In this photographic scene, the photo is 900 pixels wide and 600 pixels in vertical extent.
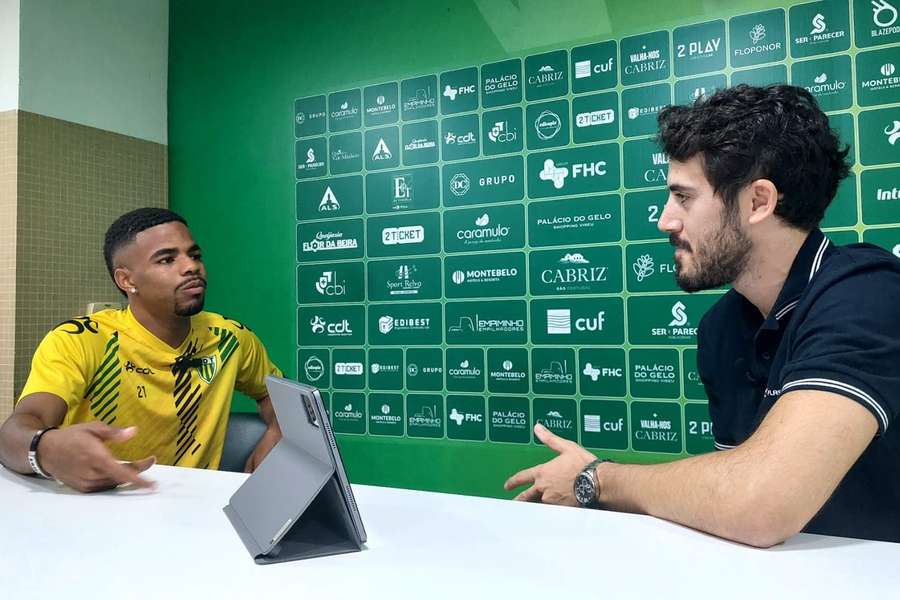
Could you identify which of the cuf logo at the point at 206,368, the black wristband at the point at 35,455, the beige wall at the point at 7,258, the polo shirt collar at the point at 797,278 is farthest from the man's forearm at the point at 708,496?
the beige wall at the point at 7,258

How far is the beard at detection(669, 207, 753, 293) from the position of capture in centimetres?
118

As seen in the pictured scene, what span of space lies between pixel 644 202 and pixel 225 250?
167cm

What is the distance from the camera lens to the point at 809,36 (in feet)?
6.41

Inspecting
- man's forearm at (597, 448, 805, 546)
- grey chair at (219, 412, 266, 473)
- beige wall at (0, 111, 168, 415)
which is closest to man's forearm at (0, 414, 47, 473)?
grey chair at (219, 412, 266, 473)

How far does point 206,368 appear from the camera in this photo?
6.11 ft

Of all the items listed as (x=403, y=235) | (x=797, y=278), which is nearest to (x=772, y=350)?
(x=797, y=278)

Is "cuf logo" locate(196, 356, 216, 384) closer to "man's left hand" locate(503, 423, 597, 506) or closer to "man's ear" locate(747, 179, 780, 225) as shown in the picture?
"man's left hand" locate(503, 423, 597, 506)

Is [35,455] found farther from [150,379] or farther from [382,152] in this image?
[382,152]

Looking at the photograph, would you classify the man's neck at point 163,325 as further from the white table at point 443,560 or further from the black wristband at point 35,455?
the white table at point 443,560

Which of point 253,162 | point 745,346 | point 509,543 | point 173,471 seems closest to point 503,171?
point 253,162

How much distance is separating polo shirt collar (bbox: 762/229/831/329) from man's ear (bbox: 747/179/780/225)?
79 millimetres

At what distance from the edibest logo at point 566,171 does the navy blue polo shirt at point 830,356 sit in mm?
979

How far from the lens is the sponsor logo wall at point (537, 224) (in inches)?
76.6

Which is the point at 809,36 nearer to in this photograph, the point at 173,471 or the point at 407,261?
the point at 407,261
